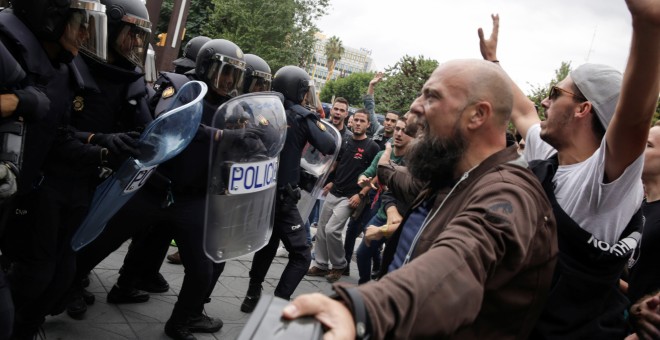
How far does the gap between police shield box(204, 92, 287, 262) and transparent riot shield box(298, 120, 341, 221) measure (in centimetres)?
132

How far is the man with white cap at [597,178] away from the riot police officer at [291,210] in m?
2.73

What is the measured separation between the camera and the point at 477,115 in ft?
5.99

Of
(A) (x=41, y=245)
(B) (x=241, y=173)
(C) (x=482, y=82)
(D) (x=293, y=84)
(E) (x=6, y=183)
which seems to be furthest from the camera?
(D) (x=293, y=84)

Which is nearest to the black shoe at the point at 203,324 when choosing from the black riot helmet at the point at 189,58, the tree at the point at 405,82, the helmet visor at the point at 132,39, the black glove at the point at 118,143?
the black glove at the point at 118,143

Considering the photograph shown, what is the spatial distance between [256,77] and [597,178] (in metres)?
3.56

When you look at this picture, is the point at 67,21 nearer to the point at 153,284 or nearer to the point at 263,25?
the point at 153,284

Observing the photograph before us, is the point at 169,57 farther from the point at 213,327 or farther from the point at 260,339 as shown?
the point at 260,339

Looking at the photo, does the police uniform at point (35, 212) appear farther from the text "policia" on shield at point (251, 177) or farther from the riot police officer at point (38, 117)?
the text "policia" on shield at point (251, 177)

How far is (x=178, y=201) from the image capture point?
3.71 meters

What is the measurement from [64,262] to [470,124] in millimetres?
2618

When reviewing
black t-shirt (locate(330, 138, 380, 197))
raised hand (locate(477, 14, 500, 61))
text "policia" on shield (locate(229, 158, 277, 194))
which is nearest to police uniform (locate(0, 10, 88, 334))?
text "policia" on shield (locate(229, 158, 277, 194))

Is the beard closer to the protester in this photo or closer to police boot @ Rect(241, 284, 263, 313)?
the protester

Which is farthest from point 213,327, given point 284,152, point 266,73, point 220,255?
point 266,73

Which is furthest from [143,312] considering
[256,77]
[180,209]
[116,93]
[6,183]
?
[256,77]
